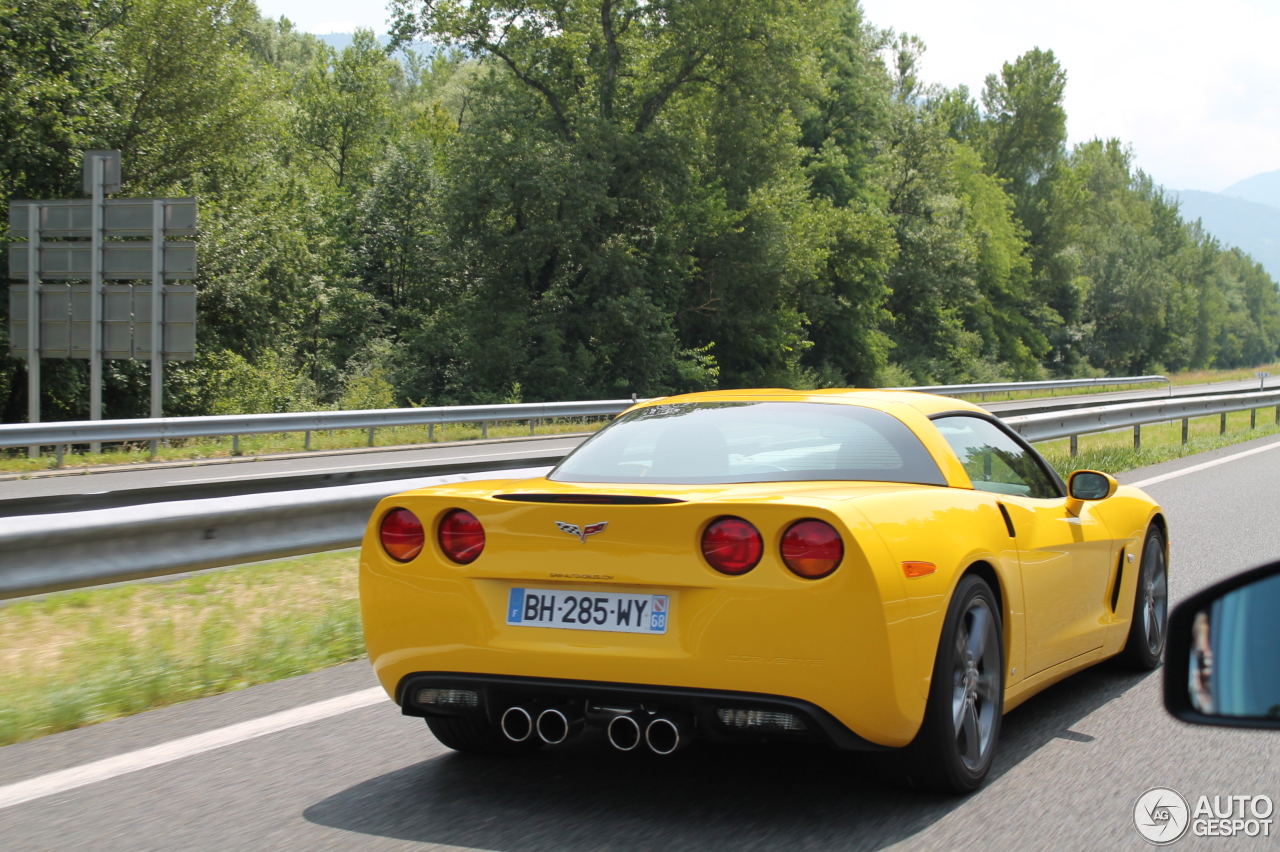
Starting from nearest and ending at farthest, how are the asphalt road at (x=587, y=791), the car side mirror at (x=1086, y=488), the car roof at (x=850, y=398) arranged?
the asphalt road at (x=587, y=791) → the car roof at (x=850, y=398) → the car side mirror at (x=1086, y=488)

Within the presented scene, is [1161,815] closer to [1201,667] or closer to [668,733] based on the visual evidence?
[668,733]

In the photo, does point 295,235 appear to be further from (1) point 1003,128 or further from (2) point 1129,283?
(2) point 1129,283

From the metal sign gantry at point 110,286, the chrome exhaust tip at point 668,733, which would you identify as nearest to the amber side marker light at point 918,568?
the chrome exhaust tip at point 668,733

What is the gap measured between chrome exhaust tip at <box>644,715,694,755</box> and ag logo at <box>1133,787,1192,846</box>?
1.29m

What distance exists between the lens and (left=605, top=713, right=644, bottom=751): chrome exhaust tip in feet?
11.8

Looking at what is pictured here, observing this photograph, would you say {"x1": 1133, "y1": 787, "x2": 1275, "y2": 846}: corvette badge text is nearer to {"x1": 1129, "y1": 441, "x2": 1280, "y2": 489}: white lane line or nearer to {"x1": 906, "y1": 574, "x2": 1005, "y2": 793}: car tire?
{"x1": 906, "y1": 574, "x2": 1005, "y2": 793}: car tire

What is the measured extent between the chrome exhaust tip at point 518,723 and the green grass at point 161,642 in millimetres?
1906

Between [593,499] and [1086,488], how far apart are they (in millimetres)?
2244

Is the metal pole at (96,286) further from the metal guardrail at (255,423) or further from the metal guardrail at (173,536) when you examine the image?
the metal guardrail at (173,536)

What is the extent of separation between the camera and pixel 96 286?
20.0m

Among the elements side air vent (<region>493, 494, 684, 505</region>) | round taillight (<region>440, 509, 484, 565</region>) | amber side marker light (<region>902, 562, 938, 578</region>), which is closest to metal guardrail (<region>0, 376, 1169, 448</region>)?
round taillight (<region>440, 509, 484, 565</region>)

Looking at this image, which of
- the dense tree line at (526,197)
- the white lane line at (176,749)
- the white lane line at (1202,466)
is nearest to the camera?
the white lane line at (176,749)

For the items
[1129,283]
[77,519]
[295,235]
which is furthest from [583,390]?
[1129,283]

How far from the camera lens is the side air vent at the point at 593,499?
146 inches
